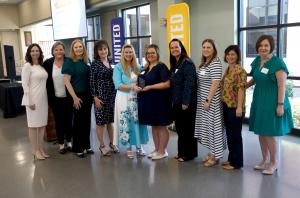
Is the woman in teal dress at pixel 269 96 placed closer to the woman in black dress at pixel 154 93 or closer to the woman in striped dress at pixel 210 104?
the woman in striped dress at pixel 210 104

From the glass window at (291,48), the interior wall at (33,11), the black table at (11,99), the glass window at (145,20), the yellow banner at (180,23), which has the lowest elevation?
the black table at (11,99)

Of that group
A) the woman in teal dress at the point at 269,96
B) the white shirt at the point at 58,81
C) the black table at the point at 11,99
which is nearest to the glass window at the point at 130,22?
the black table at the point at 11,99

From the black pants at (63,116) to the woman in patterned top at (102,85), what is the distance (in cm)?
45

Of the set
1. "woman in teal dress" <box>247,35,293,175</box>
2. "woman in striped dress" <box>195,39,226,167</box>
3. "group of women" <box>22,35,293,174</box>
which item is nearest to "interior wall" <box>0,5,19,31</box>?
"group of women" <box>22,35,293,174</box>

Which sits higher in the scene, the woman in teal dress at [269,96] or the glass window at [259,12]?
the glass window at [259,12]

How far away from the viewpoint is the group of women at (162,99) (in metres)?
2.88

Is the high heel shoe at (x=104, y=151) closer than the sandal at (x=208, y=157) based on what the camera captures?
No

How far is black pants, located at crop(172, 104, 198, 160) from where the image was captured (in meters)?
3.28

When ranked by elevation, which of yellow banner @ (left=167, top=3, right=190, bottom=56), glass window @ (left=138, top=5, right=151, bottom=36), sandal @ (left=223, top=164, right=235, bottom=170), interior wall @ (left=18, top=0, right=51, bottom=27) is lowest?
sandal @ (left=223, top=164, right=235, bottom=170)

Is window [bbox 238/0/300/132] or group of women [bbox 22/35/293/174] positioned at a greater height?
window [bbox 238/0/300/132]

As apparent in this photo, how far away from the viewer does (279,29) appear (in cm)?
445

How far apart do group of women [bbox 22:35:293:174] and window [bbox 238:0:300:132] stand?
1.29m

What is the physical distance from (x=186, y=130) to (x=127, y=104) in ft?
2.37

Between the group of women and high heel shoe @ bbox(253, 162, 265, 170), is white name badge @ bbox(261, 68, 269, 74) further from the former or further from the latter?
high heel shoe @ bbox(253, 162, 265, 170)
